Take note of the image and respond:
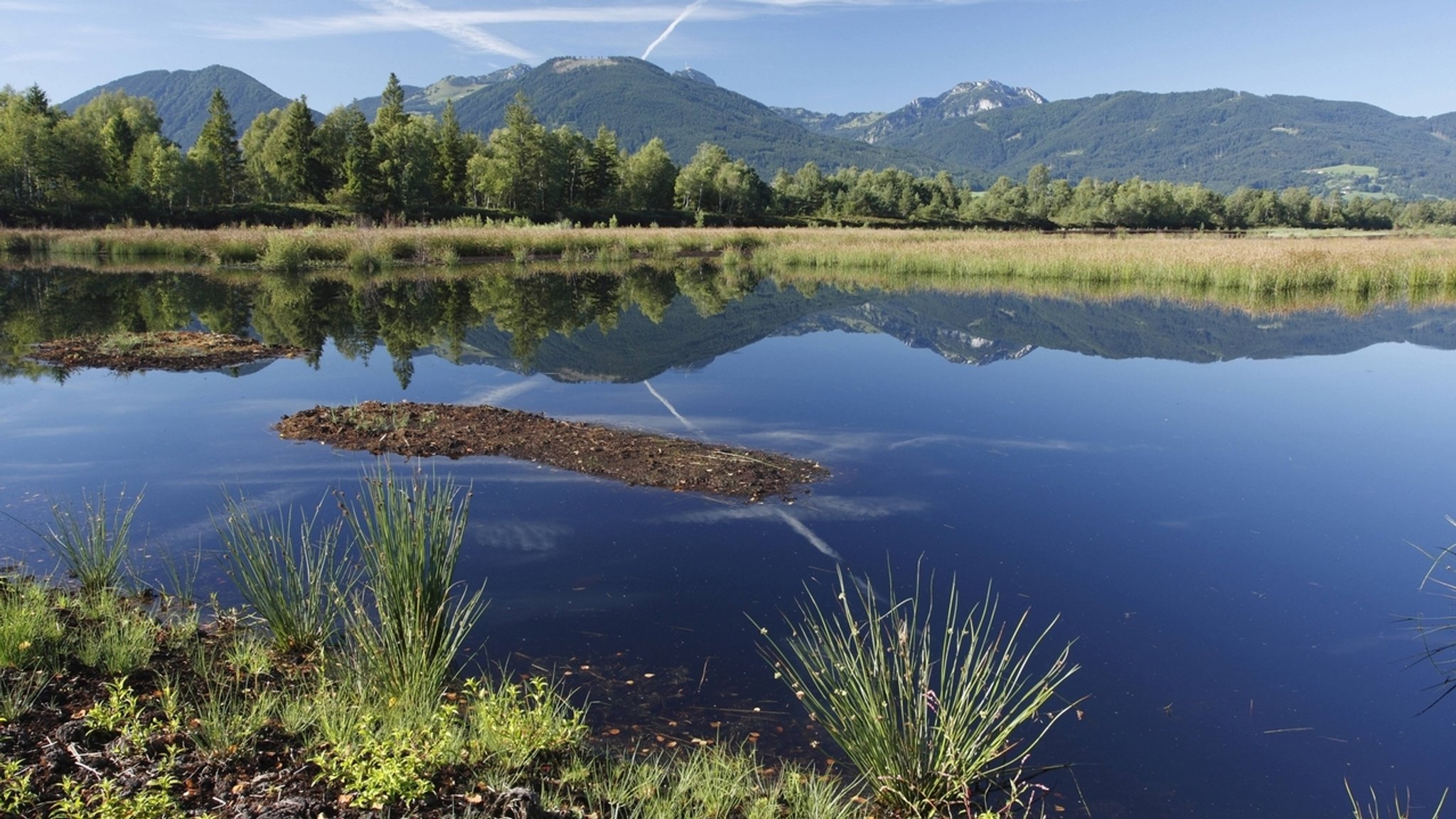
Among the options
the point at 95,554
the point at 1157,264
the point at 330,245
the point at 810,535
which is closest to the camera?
the point at 95,554

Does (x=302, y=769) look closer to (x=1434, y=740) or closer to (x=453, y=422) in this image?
(x=1434, y=740)

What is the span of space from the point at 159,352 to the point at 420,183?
4690cm

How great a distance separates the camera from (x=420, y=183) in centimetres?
5784

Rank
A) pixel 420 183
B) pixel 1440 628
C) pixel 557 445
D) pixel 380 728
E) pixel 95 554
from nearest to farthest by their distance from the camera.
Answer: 1. pixel 380 728
2. pixel 95 554
3. pixel 1440 628
4. pixel 557 445
5. pixel 420 183

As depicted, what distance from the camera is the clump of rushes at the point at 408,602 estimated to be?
3.94 metres

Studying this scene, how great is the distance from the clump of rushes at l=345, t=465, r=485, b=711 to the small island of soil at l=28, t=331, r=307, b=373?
11.6 meters

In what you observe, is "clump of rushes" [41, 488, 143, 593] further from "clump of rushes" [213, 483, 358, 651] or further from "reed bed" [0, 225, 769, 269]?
"reed bed" [0, 225, 769, 269]

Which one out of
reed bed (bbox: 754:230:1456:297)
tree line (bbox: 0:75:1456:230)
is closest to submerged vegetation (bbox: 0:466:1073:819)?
reed bed (bbox: 754:230:1456:297)

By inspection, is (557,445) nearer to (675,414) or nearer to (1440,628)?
(675,414)

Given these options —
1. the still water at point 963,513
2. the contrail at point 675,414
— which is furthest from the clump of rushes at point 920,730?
the contrail at point 675,414

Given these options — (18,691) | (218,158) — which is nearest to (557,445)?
(18,691)

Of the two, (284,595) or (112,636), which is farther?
(284,595)

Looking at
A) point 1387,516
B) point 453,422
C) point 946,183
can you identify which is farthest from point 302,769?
point 946,183

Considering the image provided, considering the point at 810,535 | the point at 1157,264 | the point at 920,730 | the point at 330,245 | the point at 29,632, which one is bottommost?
the point at 810,535
